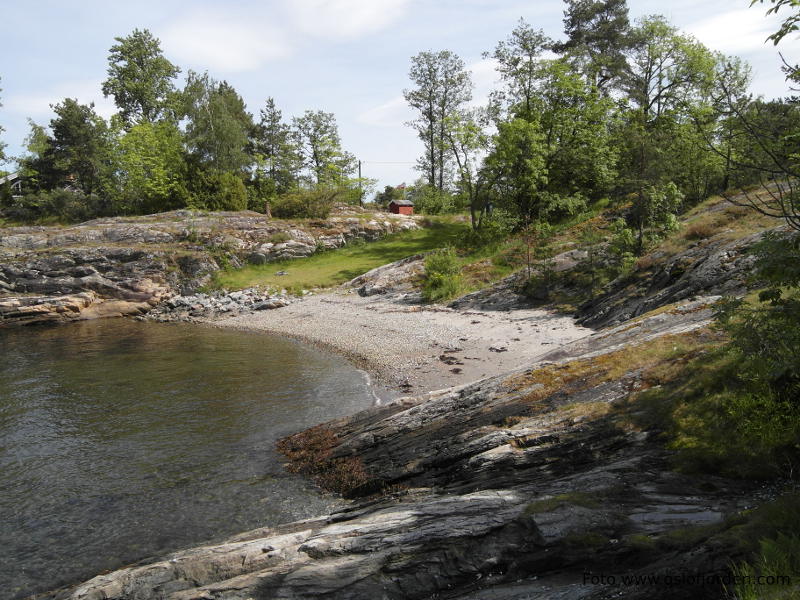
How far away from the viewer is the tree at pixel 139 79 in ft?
198

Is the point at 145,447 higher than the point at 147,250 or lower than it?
lower

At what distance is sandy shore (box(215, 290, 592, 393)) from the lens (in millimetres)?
17422

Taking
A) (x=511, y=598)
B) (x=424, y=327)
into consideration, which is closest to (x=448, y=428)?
(x=511, y=598)

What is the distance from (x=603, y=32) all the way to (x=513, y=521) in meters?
49.3

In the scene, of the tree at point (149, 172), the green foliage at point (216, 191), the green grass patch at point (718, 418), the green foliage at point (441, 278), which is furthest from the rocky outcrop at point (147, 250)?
the green grass patch at point (718, 418)

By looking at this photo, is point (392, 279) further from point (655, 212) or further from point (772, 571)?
point (772, 571)

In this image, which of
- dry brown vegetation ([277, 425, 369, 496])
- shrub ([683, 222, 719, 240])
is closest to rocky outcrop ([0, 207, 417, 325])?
dry brown vegetation ([277, 425, 369, 496])

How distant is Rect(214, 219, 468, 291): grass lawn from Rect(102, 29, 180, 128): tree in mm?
33523

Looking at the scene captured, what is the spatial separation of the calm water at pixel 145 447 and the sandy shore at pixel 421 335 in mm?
1557

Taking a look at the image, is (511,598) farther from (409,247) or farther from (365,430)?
(409,247)

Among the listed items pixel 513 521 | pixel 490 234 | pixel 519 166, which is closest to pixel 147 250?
pixel 490 234

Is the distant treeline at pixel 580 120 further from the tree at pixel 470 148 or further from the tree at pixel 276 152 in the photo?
the tree at pixel 276 152

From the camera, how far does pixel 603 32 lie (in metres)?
43.6

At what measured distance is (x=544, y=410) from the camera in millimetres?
9141
